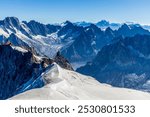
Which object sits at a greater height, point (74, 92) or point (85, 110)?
point (85, 110)

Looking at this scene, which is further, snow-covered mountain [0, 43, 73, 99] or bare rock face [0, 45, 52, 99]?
bare rock face [0, 45, 52, 99]

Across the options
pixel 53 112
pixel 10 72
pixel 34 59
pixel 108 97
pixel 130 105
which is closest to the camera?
pixel 53 112

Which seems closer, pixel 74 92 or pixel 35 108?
pixel 35 108

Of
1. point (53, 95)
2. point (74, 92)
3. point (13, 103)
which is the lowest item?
point (74, 92)

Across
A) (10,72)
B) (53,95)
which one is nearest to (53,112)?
(53,95)

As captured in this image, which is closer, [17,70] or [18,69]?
[18,69]

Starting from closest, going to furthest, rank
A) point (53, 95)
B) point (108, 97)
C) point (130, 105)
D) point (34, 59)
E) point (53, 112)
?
point (53, 112) → point (130, 105) → point (53, 95) → point (108, 97) → point (34, 59)

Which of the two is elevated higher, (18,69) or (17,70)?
(18,69)

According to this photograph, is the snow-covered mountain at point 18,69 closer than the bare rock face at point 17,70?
Yes

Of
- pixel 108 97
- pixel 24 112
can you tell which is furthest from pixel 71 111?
pixel 108 97

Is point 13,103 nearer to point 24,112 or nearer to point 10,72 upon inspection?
point 24,112
